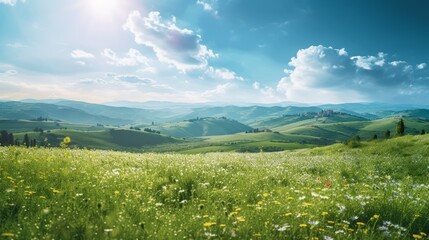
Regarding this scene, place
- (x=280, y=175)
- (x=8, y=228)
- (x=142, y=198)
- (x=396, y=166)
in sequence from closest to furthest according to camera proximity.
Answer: (x=8, y=228) → (x=142, y=198) → (x=280, y=175) → (x=396, y=166)

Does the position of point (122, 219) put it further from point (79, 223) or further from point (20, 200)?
point (20, 200)

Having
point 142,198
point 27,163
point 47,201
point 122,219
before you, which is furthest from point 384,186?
point 27,163

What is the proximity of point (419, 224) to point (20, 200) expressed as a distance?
7665 mm

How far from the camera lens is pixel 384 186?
8414 millimetres

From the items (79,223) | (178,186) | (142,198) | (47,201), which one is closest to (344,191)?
(178,186)

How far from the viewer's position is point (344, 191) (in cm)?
810

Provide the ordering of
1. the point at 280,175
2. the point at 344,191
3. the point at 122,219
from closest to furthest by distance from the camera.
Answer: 1. the point at 122,219
2. the point at 344,191
3. the point at 280,175

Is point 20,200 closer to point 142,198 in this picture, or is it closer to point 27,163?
→ point 142,198

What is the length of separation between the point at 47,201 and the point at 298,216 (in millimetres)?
4775

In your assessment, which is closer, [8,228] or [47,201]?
[8,228]

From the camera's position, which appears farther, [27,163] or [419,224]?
[27,163]

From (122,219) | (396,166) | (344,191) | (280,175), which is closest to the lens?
(122,219)

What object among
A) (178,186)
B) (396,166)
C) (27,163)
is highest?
(27,163)

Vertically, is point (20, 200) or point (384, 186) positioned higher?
point (20, 200)
